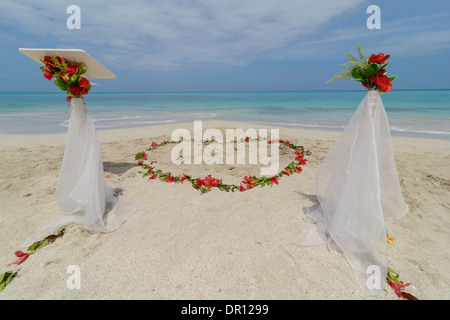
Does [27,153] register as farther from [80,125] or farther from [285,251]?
[285,251]

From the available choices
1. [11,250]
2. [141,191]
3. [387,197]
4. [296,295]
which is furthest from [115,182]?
[387,197]

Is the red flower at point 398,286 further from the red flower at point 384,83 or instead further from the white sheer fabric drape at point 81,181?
the white sheer fabric drape at point 81,181

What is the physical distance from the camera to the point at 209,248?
323 centimetres

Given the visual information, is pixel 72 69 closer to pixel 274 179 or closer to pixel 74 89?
pixel 74 89

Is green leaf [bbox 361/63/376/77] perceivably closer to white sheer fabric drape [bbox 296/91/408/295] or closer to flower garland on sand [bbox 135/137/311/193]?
white sheer fabric drape [bbox 296/91/408/295]

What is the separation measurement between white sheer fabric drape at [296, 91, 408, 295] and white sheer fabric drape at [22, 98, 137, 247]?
3205 millimetres

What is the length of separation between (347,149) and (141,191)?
417 centimetres

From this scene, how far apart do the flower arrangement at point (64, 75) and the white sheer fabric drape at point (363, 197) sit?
3992 millimetres

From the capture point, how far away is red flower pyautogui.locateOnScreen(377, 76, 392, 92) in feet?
8.85

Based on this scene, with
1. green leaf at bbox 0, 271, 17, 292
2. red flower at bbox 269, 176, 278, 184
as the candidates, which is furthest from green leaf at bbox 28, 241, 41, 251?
red flower at bbox 269, 176, 278, 184

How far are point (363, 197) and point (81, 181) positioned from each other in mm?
4103

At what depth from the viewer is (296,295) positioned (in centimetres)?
253

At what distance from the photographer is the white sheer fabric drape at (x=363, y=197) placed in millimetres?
2723
